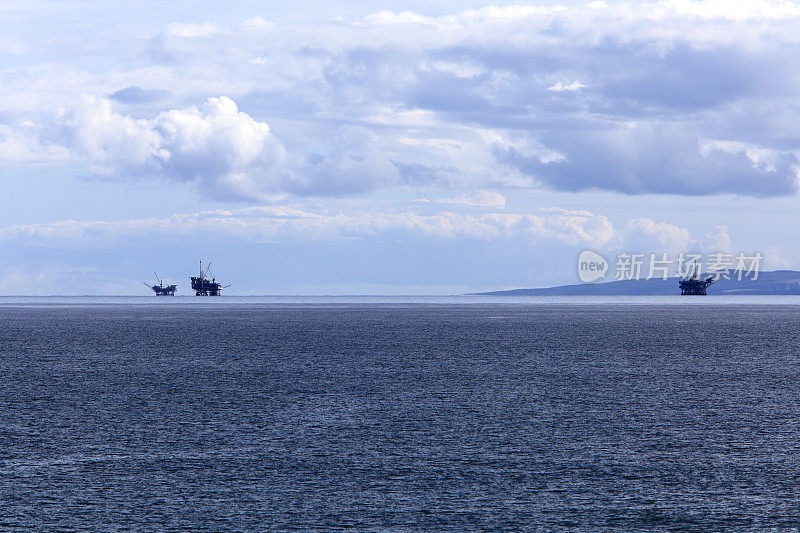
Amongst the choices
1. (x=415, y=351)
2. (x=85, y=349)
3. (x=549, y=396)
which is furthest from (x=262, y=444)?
(x=85, y=349)

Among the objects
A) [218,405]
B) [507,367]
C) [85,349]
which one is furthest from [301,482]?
[85,349]

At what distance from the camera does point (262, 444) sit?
2625 cm

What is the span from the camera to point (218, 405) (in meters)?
35.7

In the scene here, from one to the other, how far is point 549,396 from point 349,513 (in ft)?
72.4

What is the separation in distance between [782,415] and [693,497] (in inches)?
580

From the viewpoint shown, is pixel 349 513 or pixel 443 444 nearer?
pixel 349 513

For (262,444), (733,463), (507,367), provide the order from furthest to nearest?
(507,367), (262,444), (733,463)

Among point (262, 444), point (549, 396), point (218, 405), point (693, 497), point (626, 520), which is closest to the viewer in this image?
point (626, 520)

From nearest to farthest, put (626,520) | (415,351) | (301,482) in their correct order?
(626,520) → (301,482) → (415,351)

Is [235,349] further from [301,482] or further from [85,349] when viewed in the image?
[301,482]

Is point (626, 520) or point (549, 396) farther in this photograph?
point (549, 396)

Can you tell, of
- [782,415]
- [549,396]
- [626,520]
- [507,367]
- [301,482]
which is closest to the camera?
[626,520]

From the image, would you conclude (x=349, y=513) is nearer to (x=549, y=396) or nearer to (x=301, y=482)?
(x=301, y=482)

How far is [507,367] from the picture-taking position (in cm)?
5584
